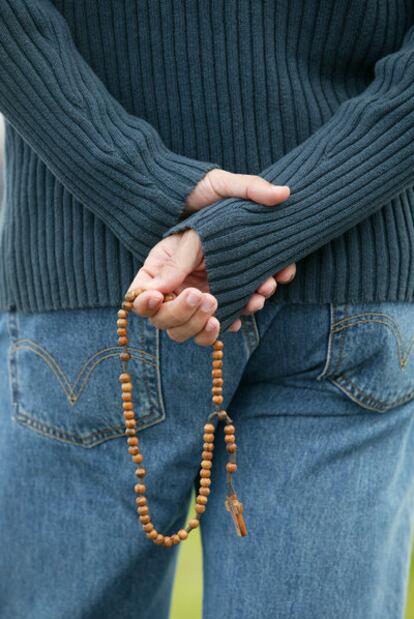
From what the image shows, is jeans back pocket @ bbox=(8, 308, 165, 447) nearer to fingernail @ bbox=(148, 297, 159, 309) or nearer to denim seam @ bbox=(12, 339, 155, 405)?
denim seam @ bbox=(12, 339, 155, 405)

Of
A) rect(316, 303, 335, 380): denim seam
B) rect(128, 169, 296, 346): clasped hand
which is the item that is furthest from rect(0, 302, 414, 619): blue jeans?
rect(128, 169, 296, 346): clasped hand

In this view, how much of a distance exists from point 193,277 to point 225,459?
29cm

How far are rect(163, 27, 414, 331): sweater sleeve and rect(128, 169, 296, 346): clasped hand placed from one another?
0.02m

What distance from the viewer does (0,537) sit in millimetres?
1303

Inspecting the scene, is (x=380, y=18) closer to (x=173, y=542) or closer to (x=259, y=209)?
(x=259, y=209)

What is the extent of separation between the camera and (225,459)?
1271 mm

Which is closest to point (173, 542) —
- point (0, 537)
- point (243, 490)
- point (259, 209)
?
point (243, 490)

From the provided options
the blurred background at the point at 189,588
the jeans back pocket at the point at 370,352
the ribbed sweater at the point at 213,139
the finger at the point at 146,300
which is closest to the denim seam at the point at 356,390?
the jeans back pocket at the point at 370,352

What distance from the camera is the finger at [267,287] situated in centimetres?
112

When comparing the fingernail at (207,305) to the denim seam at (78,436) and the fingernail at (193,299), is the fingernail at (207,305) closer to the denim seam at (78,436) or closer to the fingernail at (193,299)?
the fingernail at (193,299)

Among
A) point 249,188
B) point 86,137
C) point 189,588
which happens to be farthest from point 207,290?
point 189,588

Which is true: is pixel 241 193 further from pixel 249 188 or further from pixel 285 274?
pixel 285 274

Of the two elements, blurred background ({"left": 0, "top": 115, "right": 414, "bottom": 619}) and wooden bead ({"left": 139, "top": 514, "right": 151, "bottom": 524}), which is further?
blurred background ({"left": 0, "top": 115, "right": 414, "bottom": 619})

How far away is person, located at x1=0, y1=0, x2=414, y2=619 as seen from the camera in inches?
44.8
